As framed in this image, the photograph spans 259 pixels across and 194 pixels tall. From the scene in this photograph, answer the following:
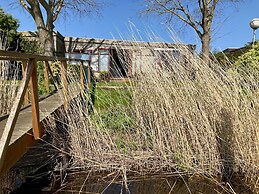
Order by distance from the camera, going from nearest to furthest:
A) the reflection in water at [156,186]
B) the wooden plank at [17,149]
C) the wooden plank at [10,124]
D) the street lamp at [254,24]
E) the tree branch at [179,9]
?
1. the wooden plank at [10,124]
2. the wooden plank at [17,149]
3. the reflection in water at [156,186]
4. the street lamp at [254,24]
5. the tree branch at [179,9]

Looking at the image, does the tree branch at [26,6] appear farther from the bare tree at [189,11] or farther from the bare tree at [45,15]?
the bare tree at [189,11]

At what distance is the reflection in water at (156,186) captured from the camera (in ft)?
8.57

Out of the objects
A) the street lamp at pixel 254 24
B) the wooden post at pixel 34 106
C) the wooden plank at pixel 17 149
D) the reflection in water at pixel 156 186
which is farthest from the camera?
Answer: the street lamp at pixel 254 24

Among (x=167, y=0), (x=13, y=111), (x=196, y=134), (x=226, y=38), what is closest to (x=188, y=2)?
(x=167, y=0)

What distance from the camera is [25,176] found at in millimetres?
2926

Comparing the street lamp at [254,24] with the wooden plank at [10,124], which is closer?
the wooden plank at [10,124]

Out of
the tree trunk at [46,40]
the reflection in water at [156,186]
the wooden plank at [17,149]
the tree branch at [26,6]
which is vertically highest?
the tree branch at [26,6]

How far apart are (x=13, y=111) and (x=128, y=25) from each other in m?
1.89

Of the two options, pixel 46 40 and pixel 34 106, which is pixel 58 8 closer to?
pixel 46 40

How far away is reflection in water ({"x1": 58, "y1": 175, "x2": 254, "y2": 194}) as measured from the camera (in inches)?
103

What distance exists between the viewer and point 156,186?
273 cm

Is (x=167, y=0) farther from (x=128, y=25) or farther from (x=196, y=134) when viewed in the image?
(x=196, y=134)

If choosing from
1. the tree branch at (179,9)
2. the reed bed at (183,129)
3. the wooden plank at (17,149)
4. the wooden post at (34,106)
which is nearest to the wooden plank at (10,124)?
the wooden plank at (17,149)

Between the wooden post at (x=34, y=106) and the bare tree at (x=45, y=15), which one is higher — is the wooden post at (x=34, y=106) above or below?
below
